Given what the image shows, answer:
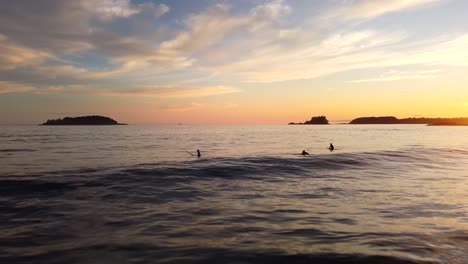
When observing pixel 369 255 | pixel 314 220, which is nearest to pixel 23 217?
pixel 314 220

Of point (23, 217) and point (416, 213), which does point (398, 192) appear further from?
point (23, 217)

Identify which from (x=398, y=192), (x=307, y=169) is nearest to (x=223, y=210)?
(x=398, y=192)

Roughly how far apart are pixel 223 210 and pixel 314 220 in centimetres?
377

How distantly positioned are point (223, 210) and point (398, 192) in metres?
9.87

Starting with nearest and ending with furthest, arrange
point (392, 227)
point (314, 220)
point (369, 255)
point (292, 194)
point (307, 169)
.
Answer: point (369, 255)
point (392, 227)
point (314, 220)
point (292, 194)
point (307, 169)

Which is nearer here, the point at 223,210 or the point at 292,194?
the point at 223,210

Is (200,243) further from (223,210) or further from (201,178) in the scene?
(201,178)

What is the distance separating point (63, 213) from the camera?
1294 centimetres

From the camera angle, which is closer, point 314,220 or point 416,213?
point 314,220

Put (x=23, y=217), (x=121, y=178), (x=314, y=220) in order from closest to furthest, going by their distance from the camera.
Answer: (x=314, y=220), (x=23, y=217), (x=121, y=178)

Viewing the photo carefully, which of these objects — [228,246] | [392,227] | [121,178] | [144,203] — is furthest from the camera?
[121,178]

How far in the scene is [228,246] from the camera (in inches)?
359

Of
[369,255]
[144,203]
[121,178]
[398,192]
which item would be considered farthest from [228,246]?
[121,178]

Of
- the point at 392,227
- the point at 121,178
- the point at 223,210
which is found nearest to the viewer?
the point at 392,227
